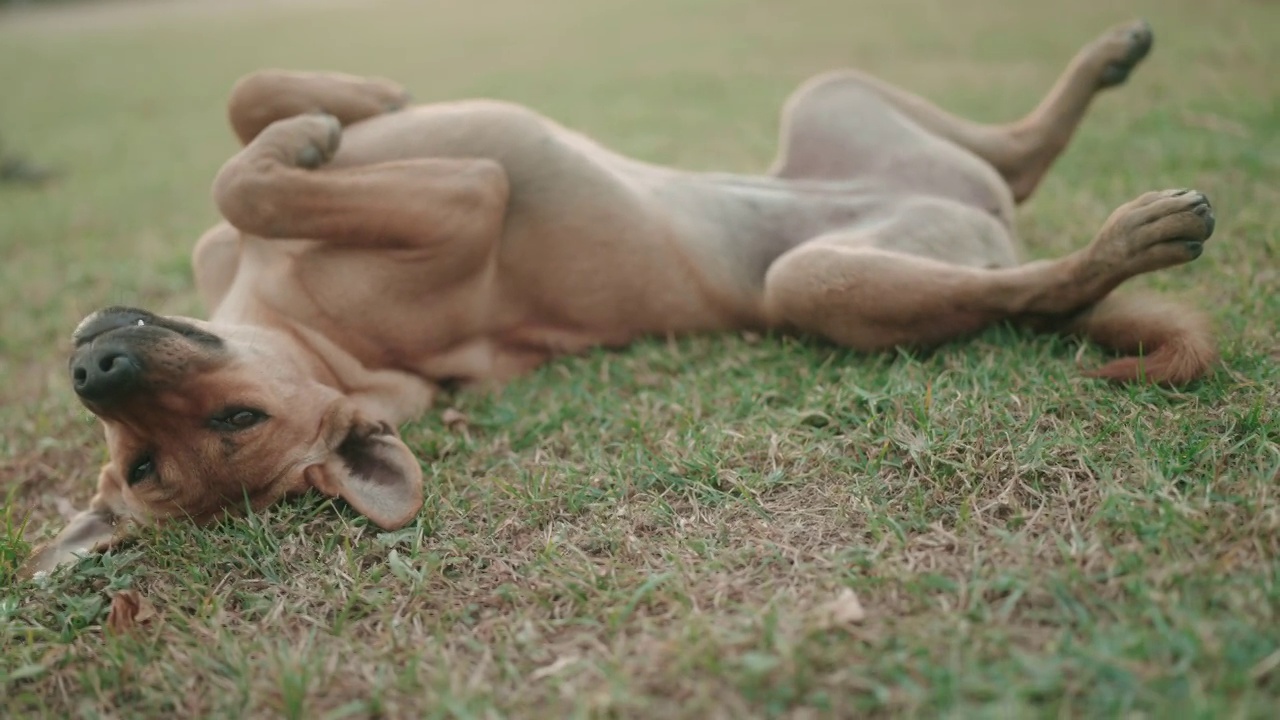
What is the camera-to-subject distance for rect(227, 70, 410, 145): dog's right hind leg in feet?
11.7

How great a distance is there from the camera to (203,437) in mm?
2672

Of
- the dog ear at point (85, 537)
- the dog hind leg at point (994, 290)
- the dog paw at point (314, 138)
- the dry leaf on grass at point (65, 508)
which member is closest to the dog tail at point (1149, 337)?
the dog hind leg at point (994, 290)

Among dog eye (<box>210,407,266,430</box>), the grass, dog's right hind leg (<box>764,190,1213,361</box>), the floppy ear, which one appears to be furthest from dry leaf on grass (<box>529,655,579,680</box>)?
dog's right hind leg (<box>764,190,1213,361</box>)

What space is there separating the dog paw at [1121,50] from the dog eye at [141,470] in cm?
407

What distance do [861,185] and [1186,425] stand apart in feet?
5.67

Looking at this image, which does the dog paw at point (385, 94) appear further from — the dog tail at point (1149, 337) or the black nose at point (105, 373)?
the dog tail at point (1149, 337)

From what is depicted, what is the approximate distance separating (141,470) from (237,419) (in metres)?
0.33

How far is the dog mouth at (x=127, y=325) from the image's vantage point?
8.80ft

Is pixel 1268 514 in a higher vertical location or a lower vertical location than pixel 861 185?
lower

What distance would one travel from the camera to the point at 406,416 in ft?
11.0

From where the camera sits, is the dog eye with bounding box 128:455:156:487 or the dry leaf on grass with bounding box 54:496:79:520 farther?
the dry leaf on grass with bounding box 54:496:79:520

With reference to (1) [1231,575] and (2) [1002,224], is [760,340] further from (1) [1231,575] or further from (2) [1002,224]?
(1) [1231,575]

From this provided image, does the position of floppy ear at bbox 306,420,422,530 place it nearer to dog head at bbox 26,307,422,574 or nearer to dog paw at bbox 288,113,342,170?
dog head at bbox 26,307,422,574

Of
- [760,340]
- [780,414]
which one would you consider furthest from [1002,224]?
[780,414]
